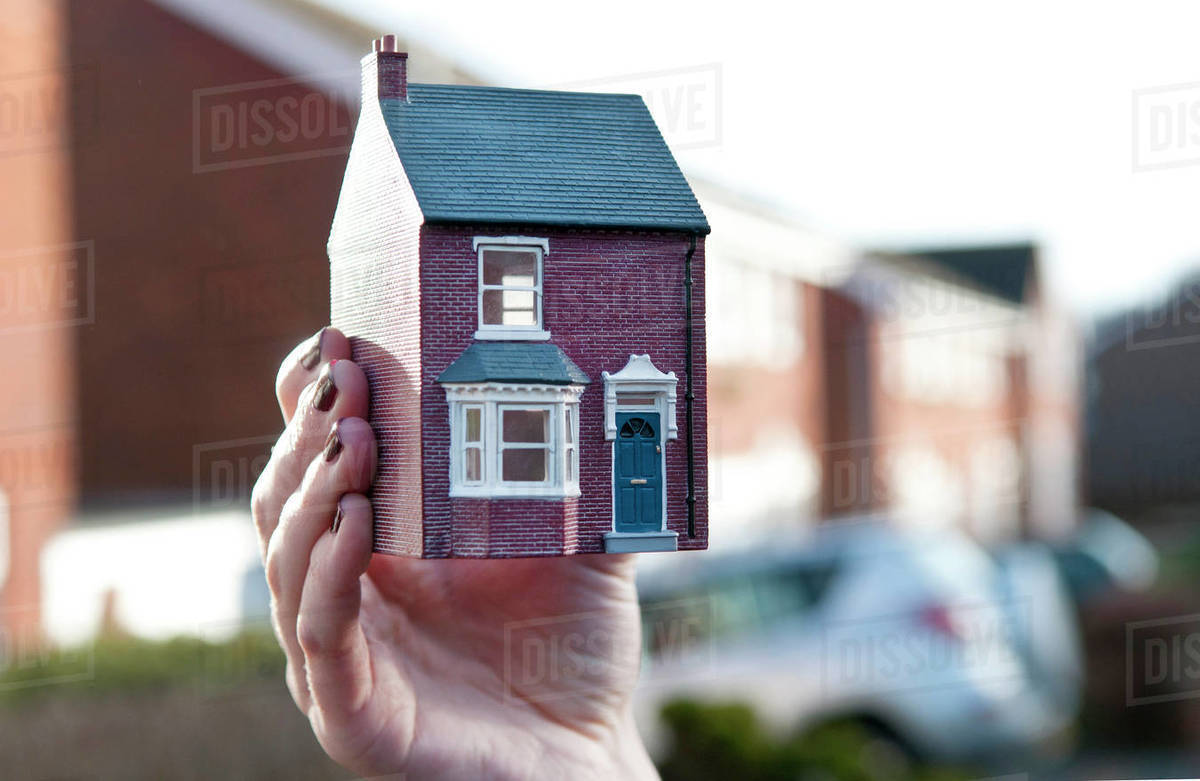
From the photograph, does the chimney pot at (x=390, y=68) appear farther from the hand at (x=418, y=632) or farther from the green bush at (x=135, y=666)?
the green bush at (x=135, y=666)

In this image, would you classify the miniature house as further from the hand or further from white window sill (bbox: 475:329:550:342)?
the hand

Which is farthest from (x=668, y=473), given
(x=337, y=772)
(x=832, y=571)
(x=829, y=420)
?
(x=829, y=420)

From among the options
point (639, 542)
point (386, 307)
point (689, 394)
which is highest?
point (386, 307)

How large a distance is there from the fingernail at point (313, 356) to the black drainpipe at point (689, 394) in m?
1.10

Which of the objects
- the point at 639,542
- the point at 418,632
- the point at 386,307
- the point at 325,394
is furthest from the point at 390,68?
the point at 418,632

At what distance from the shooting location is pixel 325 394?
328 cm

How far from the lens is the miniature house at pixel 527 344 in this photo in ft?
10.3

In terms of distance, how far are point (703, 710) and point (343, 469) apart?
453 cm

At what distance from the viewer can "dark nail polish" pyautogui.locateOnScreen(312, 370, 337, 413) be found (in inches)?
129

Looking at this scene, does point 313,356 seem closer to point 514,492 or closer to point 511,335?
point 511,335

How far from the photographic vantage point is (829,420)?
9.10m

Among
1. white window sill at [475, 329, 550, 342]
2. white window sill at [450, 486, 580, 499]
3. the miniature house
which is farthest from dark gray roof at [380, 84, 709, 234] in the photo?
white window sill at [450, 486, 580, 499]

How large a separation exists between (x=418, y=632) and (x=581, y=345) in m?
1.29

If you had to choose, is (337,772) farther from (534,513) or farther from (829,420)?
(829,420)
